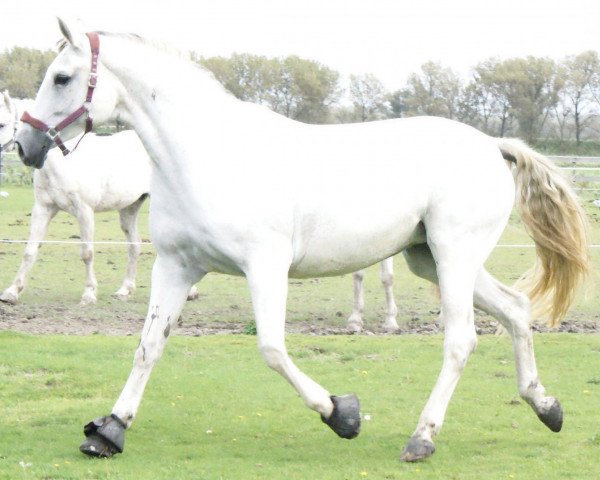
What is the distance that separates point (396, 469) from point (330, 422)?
18.0 inches

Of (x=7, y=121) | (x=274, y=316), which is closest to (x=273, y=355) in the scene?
(x=274, y=316)

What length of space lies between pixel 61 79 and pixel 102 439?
1921mm

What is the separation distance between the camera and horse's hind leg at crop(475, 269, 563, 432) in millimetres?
6793

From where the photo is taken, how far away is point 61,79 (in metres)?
6.20

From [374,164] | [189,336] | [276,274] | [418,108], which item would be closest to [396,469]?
[276,274]

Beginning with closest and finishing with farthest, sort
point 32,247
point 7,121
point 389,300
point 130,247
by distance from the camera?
point 389,300
point 32,247
point 130,247
point 7,121

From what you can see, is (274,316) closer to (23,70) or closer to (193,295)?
(193,295)

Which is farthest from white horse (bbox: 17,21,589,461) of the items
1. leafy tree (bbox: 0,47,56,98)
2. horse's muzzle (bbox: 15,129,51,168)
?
leafy tree (bbox: 0,47,56,98)

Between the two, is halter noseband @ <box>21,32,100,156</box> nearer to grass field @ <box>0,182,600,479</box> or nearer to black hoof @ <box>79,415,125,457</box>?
black hoof @ <box>79,415,125,457</box>

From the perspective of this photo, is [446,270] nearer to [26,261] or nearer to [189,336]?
[189,336]

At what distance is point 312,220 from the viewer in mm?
6344

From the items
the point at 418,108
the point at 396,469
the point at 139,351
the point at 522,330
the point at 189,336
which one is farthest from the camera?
the point at 418,108

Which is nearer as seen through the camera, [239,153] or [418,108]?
[239,153]

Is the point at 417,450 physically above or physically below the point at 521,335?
below
